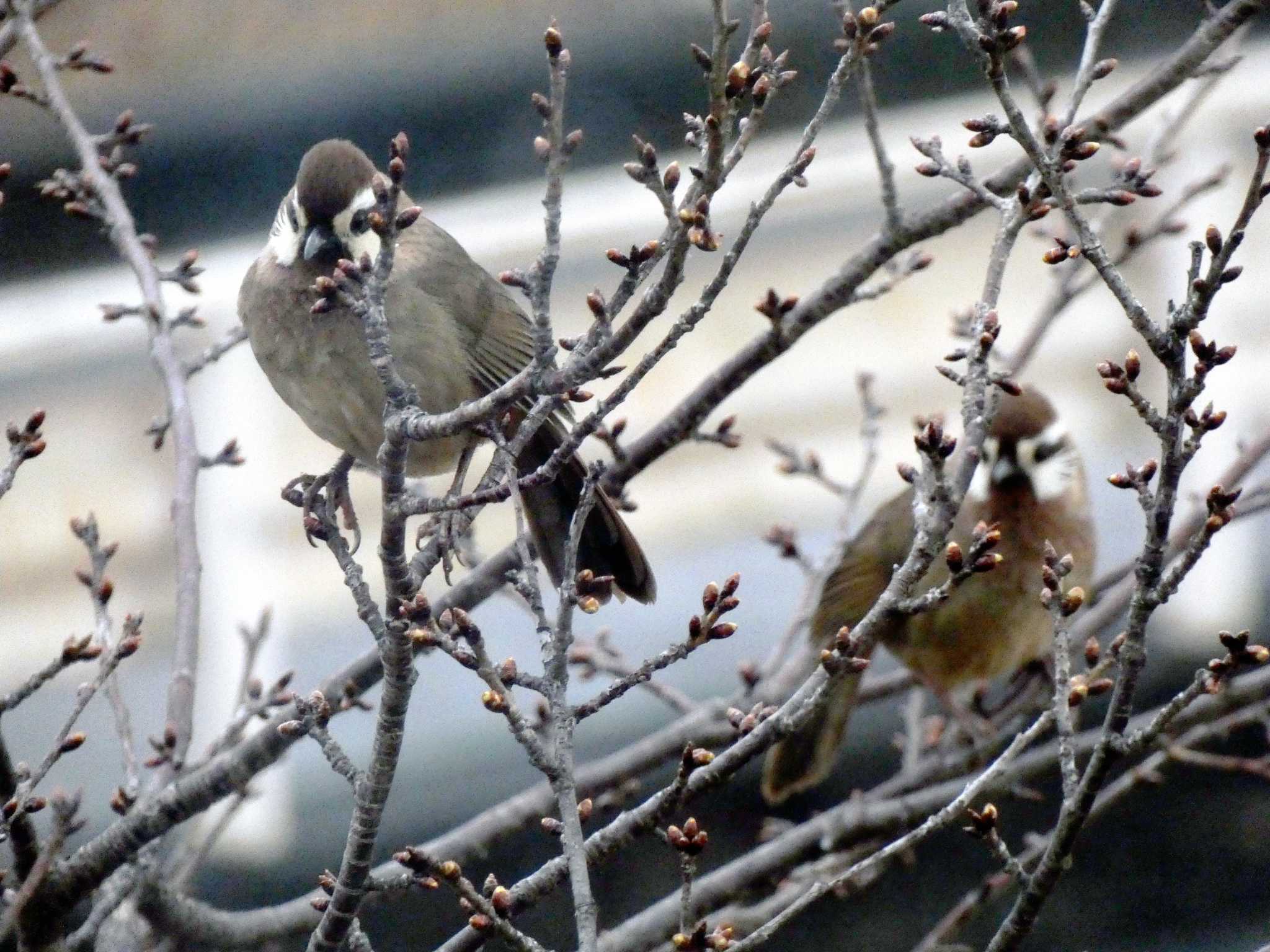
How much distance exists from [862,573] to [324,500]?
101 inches

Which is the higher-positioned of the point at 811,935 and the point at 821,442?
the point at 821,442

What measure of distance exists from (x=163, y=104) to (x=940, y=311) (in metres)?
4.70

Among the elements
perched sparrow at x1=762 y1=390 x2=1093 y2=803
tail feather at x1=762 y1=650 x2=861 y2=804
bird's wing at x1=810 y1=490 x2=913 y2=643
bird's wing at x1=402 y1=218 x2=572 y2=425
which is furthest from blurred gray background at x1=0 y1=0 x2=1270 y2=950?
bird's wing at x1=402 y1=218 x2=572 y2=425

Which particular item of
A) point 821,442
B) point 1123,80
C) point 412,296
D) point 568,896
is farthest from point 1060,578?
point 821,442

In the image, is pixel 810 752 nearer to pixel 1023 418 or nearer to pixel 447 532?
pixel 1023 418

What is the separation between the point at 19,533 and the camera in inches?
332

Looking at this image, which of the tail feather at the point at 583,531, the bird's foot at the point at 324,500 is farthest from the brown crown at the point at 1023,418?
the bird's foot at the point at 324,500

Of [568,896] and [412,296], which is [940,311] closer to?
[568,896]

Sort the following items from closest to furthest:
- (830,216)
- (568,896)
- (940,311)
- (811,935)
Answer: (568,896), (811,935), (830,216), (940,311)

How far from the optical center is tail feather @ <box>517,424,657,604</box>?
4.11m

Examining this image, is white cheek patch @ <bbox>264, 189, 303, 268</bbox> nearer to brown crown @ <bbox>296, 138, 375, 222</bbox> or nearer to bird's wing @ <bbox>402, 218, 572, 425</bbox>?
brown crown @ <bbox>296, 138, 375, 222</bbox>

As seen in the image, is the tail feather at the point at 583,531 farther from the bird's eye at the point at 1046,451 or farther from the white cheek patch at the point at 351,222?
the bird's eye at the point at 1046,451

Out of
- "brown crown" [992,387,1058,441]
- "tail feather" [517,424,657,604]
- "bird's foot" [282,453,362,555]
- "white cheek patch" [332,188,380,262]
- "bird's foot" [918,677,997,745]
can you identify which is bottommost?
"bird's foot" [918,677,997,745]

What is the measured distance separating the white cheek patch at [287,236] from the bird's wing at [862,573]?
1939mm
